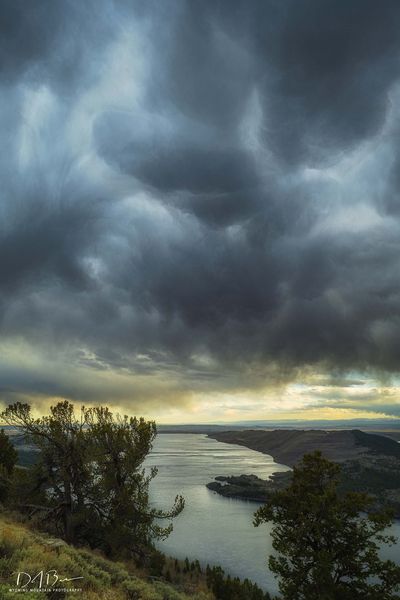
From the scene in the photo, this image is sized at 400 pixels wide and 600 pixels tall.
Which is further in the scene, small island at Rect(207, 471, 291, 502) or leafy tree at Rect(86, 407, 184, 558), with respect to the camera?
small island at Rect(207, 471, 291, 502)

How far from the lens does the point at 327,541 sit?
2394cm

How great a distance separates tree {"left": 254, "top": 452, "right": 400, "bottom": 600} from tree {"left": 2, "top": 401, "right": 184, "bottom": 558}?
41.9ft

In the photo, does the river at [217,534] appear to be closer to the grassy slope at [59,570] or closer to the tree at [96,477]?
the tree at [96,477]

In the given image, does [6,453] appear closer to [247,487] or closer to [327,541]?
[327,541]

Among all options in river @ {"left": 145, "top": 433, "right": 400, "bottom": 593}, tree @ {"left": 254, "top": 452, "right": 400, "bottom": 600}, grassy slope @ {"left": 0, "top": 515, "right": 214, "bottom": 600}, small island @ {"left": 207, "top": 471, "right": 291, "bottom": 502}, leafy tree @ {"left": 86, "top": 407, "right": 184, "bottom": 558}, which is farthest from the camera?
small island @ {"left": 207, "top": 471, "right": 291, "bottom": 502}

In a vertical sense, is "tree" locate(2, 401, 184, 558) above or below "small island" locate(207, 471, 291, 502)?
above

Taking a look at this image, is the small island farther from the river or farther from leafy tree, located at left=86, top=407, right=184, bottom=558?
leafy tree, located at left=86, top=407, right=184, bottom=558

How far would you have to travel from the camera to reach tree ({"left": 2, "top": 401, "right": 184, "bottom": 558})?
3366 cm

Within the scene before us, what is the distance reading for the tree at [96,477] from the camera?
33656mm

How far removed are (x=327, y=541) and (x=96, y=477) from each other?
842 inches

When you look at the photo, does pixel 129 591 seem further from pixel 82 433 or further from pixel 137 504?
pixel 82 433

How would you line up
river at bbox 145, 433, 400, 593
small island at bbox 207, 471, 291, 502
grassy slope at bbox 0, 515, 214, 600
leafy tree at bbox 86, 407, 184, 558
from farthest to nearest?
small island at bbox 207, 471, 291, 502 → river at bbox 145, 433, 400, 593 → leafy tree at bbox 86, 407, 184, 558 → grassy slope at bbox 0, 515, 214, 600

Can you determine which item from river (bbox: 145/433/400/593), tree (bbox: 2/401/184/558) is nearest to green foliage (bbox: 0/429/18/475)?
tree (bbox: 2/401/184/558)

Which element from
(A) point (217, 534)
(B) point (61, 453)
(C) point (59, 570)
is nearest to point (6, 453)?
(B) point (61, 453)
